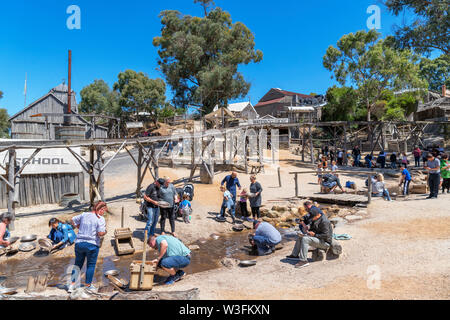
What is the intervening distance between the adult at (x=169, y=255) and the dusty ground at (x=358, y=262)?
329 millimetres

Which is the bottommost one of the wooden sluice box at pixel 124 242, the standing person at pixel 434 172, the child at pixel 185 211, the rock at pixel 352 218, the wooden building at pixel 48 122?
the wooden sluice box at pixel 124 242

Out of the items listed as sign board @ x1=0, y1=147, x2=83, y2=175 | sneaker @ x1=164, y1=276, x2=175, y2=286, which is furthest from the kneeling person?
sign board @ x1=0, y1=147, x2=83, y2=175

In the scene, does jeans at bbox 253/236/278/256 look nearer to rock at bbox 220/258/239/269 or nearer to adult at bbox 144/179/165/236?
rock at bbox 220/258/239/269

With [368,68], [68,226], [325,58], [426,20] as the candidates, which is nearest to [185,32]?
[325,58]

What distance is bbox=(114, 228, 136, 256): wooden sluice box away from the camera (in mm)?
7793

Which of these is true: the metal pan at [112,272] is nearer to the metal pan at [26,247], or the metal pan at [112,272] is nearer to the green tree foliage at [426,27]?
the metal pan at [26,247]

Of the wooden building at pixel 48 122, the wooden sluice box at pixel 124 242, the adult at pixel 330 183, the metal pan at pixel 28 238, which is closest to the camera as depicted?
the wooden sluice box at pixel 124 242

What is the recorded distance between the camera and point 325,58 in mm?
31547

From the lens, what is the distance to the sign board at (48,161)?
1151cm

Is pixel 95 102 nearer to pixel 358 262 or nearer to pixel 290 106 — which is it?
pixel 290 106

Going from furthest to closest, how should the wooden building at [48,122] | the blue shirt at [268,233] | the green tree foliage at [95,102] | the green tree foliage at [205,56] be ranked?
1. the green tree foliage at [95,102]
2. the green tree foliage at [205,56]
3. the wooden building at [48,122]
4. the blue shirt at [268,233]

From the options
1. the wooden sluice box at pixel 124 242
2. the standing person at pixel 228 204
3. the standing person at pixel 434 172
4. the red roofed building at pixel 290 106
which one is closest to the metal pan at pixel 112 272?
the wooden sluice box at pixel 124 242

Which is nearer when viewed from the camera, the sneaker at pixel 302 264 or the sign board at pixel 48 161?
the sneaker at pixel 302 264

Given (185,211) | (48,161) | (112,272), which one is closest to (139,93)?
(48,161)
